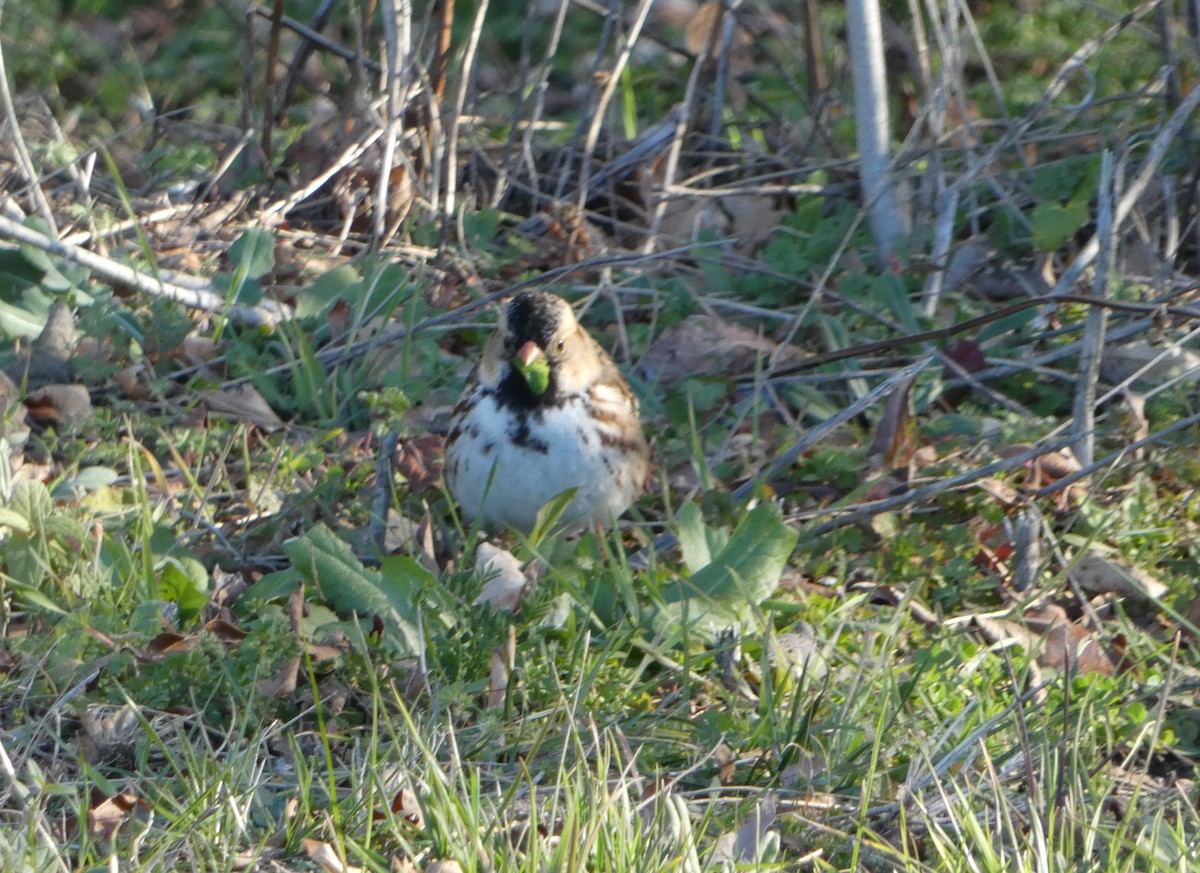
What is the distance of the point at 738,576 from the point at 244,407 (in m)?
1.77

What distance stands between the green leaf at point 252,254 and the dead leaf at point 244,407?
0.47 metres

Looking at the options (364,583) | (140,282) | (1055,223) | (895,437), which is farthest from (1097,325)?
(140,282)

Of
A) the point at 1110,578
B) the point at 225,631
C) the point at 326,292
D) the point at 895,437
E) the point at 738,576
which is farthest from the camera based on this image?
the point at 326,292

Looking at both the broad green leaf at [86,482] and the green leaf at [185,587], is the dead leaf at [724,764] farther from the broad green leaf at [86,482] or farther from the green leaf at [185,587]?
the broad green leaf at [86,482]

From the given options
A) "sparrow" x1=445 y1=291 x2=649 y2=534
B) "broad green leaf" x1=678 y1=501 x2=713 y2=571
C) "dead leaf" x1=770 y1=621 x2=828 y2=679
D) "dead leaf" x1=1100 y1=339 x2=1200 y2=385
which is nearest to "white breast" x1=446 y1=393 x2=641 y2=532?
"sparrow" x1=445 y1=291 x2=649 y2=534

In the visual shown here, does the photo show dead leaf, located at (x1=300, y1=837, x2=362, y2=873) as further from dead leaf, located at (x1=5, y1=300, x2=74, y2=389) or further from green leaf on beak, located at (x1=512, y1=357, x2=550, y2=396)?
dead leaf, located at (x1=5, y1=300, x2=74, y2=389)

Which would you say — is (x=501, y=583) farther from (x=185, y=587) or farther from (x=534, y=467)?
(x=185, y=587)

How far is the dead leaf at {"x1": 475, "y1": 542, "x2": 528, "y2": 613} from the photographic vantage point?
3.42 meters

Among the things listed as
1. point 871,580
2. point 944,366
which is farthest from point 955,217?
point 871,580

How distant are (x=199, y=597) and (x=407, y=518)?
78 centimetres

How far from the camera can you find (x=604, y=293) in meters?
5.15

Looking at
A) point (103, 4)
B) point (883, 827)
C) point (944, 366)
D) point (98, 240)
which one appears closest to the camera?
point (883, 827)

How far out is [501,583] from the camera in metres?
3.50

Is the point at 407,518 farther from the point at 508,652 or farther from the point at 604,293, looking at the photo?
the point at 604,293
